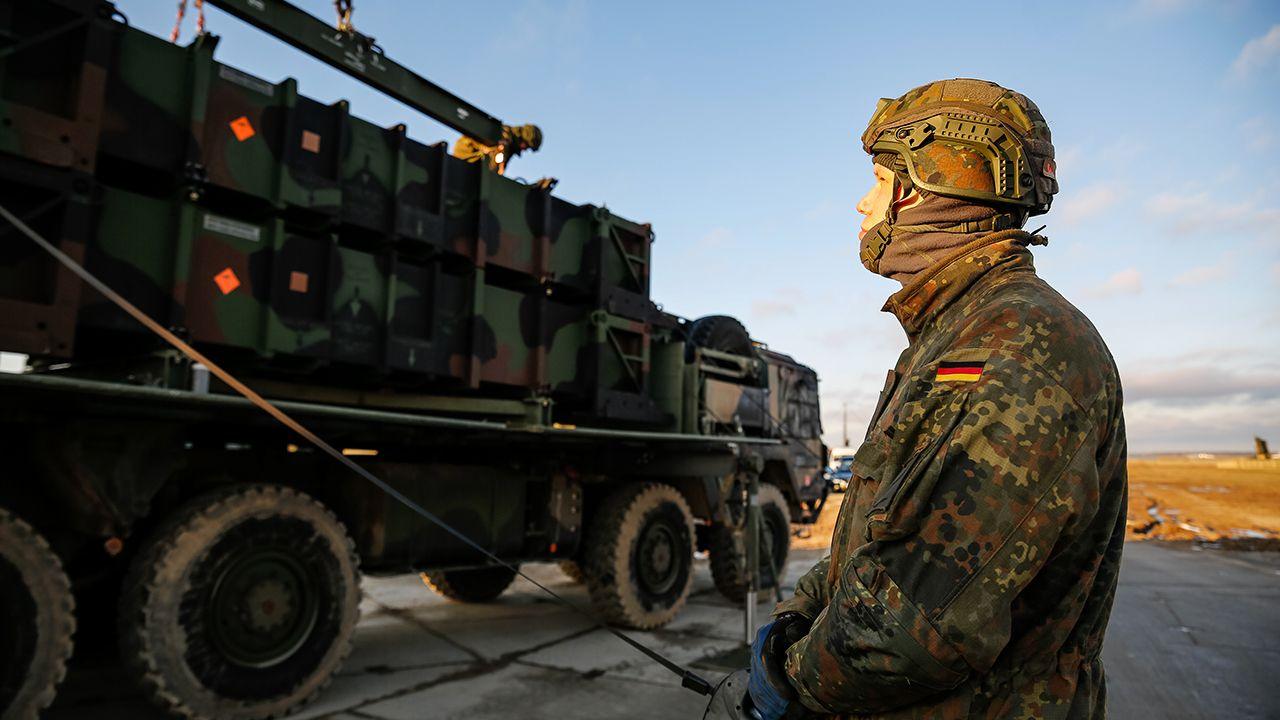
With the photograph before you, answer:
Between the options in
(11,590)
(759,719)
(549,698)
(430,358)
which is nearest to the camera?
(759,719)

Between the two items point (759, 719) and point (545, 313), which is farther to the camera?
point (545, 313)

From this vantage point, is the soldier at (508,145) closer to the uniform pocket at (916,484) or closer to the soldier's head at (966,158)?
the soldier's head at (966,158)

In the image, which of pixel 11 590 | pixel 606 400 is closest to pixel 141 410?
pixel 11 590

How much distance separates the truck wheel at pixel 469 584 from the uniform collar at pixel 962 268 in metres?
7.17

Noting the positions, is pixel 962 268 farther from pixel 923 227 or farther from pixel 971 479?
pixel 971 479

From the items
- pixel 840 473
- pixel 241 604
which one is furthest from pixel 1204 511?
pixel 241 604

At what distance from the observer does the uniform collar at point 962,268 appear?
1520 mm

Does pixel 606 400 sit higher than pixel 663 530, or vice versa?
pixel 606 400

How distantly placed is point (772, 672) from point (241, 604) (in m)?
3.83

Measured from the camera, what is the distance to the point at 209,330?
4.37m

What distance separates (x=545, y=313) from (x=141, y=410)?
3.10 m

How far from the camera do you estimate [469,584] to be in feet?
27.1

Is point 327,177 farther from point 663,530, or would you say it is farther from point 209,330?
point 663,530

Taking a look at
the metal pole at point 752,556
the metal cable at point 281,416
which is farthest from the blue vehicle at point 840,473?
the metal cable at point 281,416
